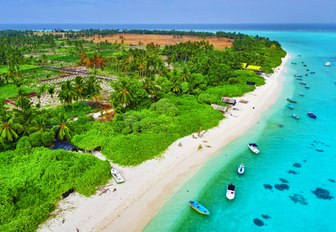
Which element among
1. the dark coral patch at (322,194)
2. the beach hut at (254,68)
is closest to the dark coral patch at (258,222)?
the dark coral patch at (322,194)

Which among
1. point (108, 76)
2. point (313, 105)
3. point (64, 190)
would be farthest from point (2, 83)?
point (313, 105)

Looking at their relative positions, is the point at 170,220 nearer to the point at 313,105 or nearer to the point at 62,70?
the point at 313,105

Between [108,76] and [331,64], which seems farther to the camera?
[331,64]

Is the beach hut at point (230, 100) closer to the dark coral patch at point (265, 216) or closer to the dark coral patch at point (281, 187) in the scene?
the dark coral patch at point (281, 187)

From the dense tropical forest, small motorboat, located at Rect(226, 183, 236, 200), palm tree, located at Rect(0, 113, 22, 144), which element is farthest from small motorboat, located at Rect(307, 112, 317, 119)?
palm tree, located at Rect(0, 113, 22, 144)

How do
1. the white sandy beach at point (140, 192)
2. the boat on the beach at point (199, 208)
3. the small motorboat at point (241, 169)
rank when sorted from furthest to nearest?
the small motorboat at point (241, 169) → the boat on the beach at point (199, 208) → the white sandy beach at point (140, 192)

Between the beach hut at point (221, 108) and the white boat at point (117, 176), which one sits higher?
the beach hut at point (221, 108)

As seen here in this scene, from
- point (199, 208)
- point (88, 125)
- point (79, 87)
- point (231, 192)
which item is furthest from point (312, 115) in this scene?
point (79, 87)
